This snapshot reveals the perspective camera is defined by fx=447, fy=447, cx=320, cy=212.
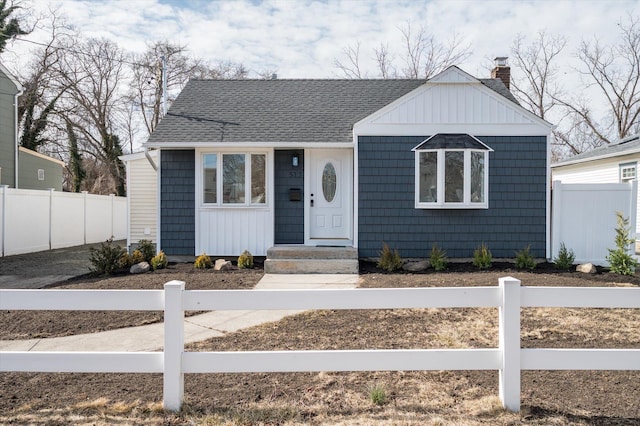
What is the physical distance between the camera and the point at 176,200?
10.1 m

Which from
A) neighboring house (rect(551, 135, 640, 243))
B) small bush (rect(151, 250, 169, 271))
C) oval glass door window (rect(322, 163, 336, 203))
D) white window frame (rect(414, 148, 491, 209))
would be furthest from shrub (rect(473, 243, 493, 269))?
neighboring house (rect(551, 135, 640, 243))

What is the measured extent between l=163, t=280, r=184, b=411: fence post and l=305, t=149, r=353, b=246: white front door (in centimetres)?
723

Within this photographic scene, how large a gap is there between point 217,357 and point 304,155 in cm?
751

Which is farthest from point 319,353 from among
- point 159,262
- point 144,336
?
point 159,262

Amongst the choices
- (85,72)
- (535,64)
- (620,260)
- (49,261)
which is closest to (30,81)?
(85,72)

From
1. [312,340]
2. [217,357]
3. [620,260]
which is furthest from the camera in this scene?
[620,260]

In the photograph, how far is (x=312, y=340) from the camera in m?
4.69

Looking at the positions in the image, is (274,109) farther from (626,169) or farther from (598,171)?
(598,171)

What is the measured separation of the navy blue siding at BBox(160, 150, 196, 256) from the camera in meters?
10.1

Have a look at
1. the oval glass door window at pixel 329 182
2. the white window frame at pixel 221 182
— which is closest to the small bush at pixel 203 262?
the white window frame at pixel 221 182

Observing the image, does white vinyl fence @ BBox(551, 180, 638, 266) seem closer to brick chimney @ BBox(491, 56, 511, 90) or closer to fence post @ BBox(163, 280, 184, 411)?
brick chimney @ BBox(491, 56, 511, 90)

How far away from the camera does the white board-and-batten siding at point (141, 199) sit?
11.6m

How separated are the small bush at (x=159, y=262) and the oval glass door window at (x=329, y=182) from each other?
377cm

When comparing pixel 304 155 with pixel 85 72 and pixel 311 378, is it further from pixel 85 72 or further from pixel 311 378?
pixel 85 72
